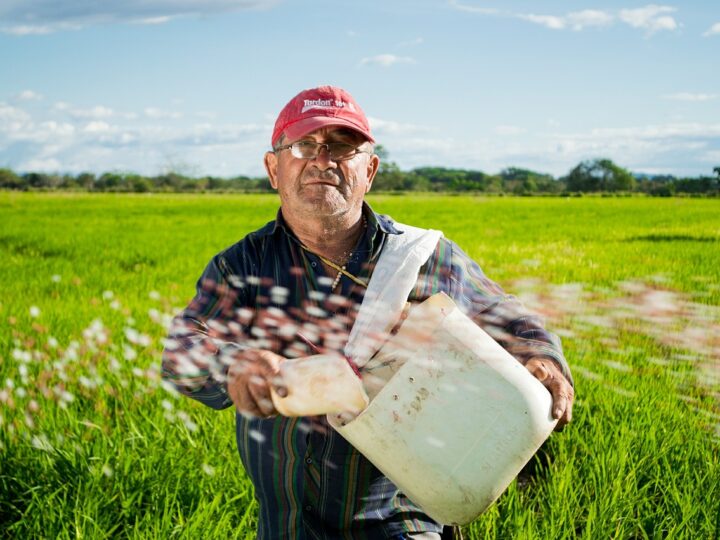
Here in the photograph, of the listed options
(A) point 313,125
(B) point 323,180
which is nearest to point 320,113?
(A) point 313,125

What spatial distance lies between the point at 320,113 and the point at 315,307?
0.44m

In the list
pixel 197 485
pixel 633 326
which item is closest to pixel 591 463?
pixel 197 485

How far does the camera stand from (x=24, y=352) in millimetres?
3875

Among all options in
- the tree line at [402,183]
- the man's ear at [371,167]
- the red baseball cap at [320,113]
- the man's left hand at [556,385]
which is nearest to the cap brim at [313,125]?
the red baseball cap at [320,113]

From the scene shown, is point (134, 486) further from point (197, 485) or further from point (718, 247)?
point (718, 247)

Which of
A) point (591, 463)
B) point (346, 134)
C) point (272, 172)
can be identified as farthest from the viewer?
point (591, 463)

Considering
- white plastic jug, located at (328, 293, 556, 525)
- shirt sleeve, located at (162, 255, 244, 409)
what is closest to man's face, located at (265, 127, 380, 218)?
shirt sleeve, located at (162, 255, 244, 409)

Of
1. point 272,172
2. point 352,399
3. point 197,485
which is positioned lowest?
point 197,485

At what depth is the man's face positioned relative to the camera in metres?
1.66

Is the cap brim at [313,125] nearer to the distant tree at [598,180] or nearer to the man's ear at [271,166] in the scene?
the man's ear at [271,166]

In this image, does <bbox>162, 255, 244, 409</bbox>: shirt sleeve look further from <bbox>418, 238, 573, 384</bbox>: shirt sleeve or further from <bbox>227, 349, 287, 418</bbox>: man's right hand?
<bbox>418, 238, 573, 384</bbox>: shirt sleeve

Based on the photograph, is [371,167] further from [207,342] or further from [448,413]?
[448,413]

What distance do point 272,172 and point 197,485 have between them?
1.05m

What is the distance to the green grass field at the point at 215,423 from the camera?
2.10 metres
